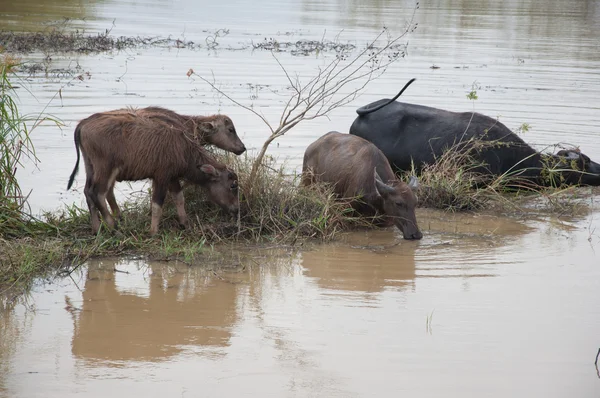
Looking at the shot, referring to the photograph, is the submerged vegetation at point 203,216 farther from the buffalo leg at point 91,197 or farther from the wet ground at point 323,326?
the wet ground at point 323,326

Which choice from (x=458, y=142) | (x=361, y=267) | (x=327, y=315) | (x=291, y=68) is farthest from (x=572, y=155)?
(x=291, y=68)

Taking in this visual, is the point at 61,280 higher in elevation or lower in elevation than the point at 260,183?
lower

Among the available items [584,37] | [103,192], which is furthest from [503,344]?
[584,37]

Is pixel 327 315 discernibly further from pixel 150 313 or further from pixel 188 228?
pixel 188 228

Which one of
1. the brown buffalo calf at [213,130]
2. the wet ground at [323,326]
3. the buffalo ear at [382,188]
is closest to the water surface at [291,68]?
the brown buffalo calf at [213,130]

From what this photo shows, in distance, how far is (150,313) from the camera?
5801mm

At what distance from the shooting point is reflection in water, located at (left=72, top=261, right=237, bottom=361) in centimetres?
522

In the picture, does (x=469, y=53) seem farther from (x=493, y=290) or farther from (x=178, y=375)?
(x=178, y=375)

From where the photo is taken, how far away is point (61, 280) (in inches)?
248

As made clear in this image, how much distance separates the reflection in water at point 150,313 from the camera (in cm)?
522

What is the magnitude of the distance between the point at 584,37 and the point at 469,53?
221 inches

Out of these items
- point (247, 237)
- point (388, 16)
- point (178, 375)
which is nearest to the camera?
point (178, 375)

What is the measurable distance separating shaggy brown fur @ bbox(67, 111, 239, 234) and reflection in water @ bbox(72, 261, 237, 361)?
0.63 metres

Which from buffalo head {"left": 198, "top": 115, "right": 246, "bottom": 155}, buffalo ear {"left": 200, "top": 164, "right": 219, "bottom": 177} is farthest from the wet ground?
buffalo head {"left": 198, "top": 115, "right": 246, "bottom": 155}
